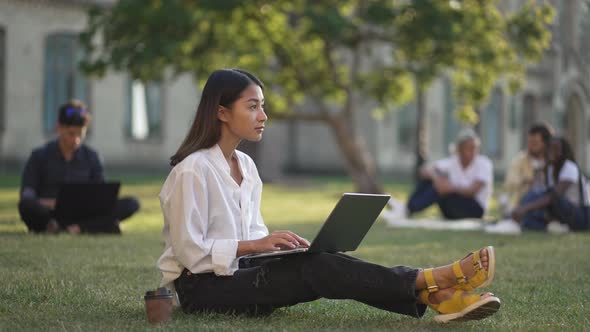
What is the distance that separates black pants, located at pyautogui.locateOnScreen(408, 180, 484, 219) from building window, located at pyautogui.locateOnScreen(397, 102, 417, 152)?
785 inches

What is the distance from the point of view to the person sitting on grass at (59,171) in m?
10.9

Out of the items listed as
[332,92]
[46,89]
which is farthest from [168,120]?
[332,92]

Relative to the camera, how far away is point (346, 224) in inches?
213

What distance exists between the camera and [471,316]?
17.5 ft

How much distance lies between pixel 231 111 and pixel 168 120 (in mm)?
25486

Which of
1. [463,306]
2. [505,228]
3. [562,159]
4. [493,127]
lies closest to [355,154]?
[505,228]

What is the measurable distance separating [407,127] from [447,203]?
20.7 metres

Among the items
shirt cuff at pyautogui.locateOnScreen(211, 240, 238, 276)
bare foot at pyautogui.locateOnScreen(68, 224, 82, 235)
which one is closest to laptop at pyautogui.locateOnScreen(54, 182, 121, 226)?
bare foot at pyautogui.locateOnScreen(68, 224, 82, 235)

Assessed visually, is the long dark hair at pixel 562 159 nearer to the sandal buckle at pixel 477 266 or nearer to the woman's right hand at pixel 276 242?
the sandal buckle at pixel 477 266

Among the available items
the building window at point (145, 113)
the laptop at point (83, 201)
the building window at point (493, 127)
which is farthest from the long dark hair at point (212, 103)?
the building window at point (493, 127)

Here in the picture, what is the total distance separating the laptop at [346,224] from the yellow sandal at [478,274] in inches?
20.6

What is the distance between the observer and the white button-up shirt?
5.43m

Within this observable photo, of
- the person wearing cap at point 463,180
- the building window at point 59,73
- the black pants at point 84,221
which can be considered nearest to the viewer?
the black pants at point 84,221

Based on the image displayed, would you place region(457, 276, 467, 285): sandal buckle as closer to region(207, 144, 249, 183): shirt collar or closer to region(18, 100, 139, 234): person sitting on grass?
region(207, 144, 249, 183): shirt collar
